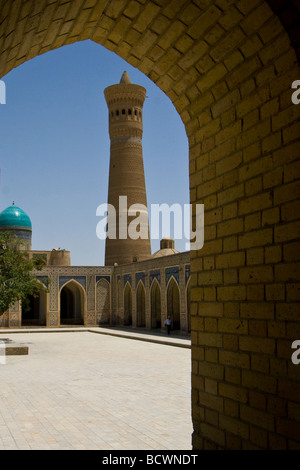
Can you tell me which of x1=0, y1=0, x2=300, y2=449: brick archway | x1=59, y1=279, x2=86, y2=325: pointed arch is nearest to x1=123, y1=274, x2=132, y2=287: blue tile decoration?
x1=59, y1=279, x2=86, y2=325: pointed arch

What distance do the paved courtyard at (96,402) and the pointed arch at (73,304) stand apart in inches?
522

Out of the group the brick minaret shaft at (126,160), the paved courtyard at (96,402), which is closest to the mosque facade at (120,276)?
the brick minaret shaft at (126,160)

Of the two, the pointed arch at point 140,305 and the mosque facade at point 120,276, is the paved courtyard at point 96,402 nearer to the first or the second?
the mosque facade at point 120,276

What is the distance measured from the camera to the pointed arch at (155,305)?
74.8 ft

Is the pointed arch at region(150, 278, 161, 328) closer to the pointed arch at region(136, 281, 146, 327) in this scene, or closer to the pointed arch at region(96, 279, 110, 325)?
the pointed arch at region(136, 281, 146, 327)

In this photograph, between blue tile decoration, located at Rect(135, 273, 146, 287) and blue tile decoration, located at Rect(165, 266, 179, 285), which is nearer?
blue tile decoration, located at Rect(165, 266, 179, 285)

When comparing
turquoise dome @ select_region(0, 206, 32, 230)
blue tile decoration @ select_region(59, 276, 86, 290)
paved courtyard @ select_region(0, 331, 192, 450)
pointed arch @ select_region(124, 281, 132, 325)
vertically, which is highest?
turquoise dome @ select_region(0, 206, 32, 230)


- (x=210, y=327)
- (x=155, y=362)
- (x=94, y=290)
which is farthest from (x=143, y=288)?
(x=210, y=327)

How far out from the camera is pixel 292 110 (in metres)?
2.93

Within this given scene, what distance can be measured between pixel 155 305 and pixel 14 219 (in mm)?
14234

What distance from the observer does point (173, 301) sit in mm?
22172

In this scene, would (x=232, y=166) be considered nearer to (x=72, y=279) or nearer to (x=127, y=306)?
(x=127, y=306)

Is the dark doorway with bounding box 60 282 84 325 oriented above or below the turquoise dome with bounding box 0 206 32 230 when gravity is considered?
below

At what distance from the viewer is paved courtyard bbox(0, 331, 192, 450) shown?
5305 mm
